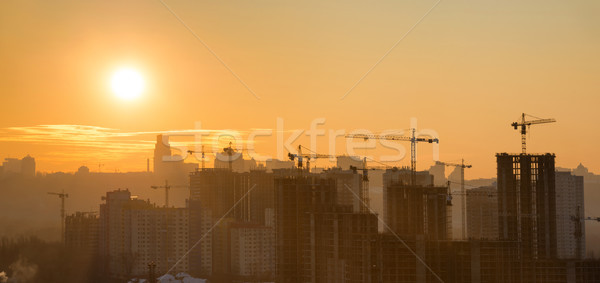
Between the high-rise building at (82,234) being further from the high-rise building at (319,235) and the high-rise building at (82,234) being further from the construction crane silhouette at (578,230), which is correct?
the construction crane silhouette at (578,230)

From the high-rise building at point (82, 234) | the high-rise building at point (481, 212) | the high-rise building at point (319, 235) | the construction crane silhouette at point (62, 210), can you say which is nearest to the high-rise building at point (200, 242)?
the high-rise building at point (82, 234)

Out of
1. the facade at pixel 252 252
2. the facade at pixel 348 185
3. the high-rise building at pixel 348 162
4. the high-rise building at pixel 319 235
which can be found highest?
the high-rise building at pixel 348 162

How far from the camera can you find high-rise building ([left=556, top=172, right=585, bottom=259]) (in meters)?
83.4

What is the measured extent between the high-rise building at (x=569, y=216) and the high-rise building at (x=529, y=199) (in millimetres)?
18238

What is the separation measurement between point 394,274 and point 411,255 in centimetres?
156

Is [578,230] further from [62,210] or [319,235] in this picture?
[62,210]

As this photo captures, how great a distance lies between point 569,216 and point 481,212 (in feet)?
44.5

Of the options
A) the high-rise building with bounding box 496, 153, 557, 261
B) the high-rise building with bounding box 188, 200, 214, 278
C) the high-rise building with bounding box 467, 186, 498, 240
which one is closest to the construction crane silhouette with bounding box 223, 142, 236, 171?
the high-rise building with bounding box 188, 200, 214, 278

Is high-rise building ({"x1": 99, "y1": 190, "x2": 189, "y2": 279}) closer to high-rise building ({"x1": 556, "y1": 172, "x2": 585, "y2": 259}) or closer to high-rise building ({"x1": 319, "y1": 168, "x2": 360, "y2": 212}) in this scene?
high-rise building ({"x1": 319, "y1": 168, "x2": 360, "y2": 212})

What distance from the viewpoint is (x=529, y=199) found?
6056 centimetres

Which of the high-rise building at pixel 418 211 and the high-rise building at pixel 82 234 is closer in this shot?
the high-rise building at pixel 418 211

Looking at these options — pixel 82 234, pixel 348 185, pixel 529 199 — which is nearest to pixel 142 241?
pixel 82 234

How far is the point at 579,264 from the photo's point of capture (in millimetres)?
50750

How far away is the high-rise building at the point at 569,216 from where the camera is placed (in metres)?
83.4
